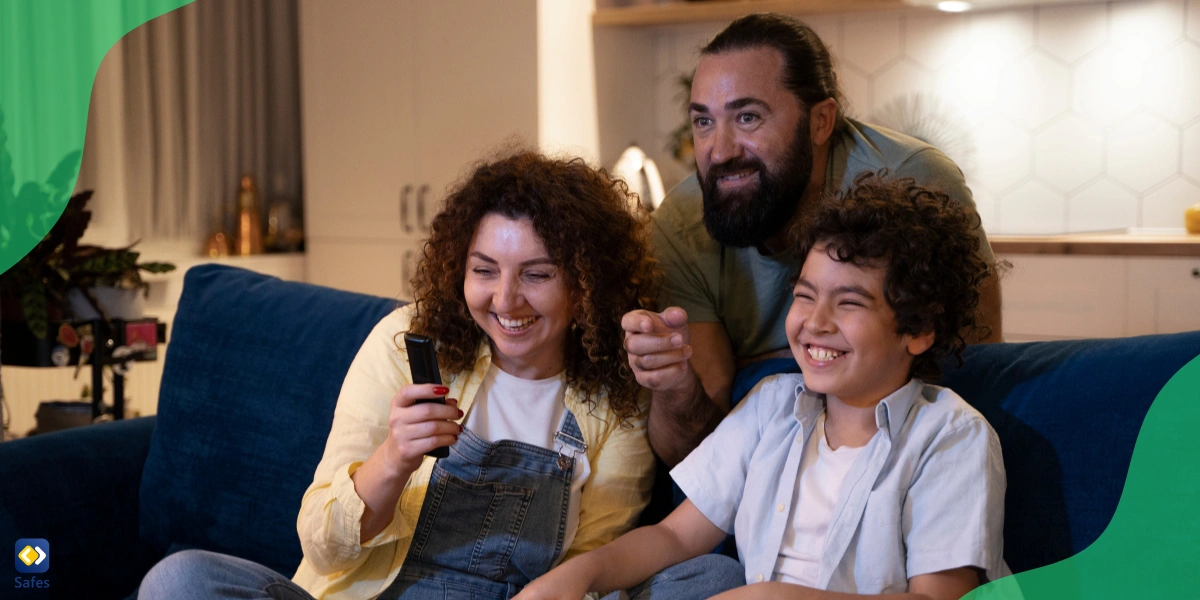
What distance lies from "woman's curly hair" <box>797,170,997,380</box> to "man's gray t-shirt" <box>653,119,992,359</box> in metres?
0.33

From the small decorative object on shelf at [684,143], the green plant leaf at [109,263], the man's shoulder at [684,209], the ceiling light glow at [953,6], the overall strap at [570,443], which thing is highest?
the ceiling light glow at [953,6]

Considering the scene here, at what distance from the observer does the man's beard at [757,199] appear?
1626 mm

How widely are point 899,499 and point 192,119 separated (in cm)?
311

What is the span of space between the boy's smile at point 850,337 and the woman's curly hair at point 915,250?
13 mm

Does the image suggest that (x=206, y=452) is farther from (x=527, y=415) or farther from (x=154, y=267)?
(x=154, y=267)

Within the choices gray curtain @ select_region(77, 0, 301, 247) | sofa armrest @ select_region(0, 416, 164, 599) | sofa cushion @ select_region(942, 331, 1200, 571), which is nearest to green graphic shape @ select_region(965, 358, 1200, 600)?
sofa cushion @ select_region(942, 331, 1200, 571)

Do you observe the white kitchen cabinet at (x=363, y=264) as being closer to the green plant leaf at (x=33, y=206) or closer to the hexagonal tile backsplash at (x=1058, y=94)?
the green plant leaf at (x=33, y=206)

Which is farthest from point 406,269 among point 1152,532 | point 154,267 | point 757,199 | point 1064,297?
point 1152,532

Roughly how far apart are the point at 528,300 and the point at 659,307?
0.87ft

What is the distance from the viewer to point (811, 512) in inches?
49.7

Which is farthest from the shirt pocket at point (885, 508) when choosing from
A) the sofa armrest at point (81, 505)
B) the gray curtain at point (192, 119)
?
the gray curtain at point (192, 119)

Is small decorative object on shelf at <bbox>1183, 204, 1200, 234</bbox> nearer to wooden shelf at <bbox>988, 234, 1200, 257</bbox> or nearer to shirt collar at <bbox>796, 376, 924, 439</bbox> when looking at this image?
wooden shelf at <bbox>988, 234, 1200, 257</bbox>

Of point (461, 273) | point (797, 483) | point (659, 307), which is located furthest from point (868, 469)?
point (461, 273)

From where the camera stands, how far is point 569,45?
3.58 m
